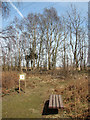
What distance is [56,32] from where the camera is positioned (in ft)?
74.4

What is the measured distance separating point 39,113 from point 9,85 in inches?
185

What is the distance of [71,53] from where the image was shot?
19.8 m

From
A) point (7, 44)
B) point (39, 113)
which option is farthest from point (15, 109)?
point (7, 44)

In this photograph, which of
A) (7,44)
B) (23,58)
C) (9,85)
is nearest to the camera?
(7,44)

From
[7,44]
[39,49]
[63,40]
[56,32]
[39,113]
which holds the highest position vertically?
[56,32]

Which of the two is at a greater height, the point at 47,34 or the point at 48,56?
the point at 47,34

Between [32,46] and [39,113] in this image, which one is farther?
[32,46]

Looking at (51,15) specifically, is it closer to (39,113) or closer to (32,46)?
(32,46)

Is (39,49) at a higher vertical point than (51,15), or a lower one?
lower

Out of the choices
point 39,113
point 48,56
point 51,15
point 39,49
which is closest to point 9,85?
point 39,113

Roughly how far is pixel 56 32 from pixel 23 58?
886 centimetres

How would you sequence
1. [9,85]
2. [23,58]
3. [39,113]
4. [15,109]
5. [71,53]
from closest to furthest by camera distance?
[39,113]
[15,109]
[9,85]
[71,53]
[23,58]

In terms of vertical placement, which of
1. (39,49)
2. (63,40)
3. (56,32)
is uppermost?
(56,32)

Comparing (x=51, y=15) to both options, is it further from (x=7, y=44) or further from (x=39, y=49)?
(x=7, y=44)
